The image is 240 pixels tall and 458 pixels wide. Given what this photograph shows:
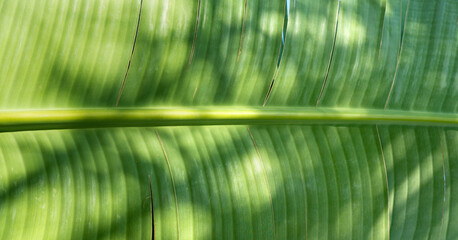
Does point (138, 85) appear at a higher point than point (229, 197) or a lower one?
higher

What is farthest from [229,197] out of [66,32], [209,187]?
[66,32]

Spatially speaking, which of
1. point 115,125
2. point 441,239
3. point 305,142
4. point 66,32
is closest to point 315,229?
point 305,142

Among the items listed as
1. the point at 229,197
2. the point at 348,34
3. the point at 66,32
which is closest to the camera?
the point at 66,32

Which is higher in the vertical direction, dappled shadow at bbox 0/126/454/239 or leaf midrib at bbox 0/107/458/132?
leaf midrib at bbox 0/107/458/132

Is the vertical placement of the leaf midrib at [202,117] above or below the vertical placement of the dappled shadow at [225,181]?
above

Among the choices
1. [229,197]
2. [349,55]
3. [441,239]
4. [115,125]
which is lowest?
[441,239]

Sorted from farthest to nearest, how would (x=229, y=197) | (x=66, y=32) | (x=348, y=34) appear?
(x=348, y=34) → (x=229, y=197) → (x=66, y=32)

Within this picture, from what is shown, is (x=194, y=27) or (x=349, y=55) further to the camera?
(x=349, y=55)

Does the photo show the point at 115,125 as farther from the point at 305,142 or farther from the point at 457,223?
the point at 457,223
